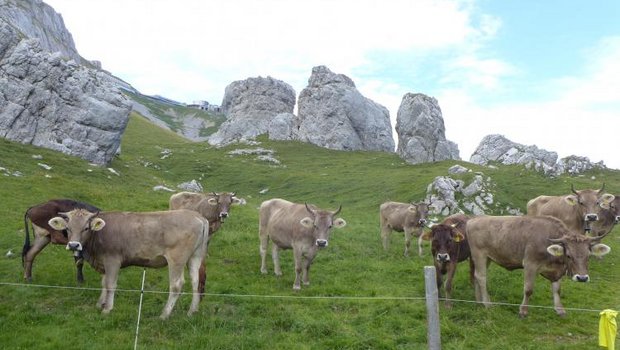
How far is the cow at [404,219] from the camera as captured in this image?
2214cm

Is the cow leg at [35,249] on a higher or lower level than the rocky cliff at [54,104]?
lower

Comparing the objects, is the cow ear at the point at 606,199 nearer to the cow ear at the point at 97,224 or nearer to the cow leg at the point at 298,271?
the cow leg at the point at 298,271

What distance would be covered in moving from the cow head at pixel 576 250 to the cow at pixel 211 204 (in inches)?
461

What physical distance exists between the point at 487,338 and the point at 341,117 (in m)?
85.5

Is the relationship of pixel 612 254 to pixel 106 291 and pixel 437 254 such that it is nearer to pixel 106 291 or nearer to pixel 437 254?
pixel 437 254

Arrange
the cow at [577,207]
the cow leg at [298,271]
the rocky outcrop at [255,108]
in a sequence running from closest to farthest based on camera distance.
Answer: the cow leg at [298,271] → the cow at [577,207] → the rocky outcrop at [255,108]

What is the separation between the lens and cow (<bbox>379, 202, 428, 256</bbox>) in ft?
72.6

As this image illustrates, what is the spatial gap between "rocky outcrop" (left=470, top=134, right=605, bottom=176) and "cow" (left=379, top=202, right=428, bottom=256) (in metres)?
30.1

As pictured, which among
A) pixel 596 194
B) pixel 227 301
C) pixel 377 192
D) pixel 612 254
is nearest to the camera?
pixel 227 301

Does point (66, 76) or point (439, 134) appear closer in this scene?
point (66, 76)

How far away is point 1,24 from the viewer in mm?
48594

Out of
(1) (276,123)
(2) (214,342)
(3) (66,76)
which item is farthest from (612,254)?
(1) (276,123)

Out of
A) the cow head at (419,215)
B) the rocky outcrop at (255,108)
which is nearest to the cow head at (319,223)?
the cow head at (419,215)

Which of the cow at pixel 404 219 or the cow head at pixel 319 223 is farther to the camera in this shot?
the cow at pixel 404 219
